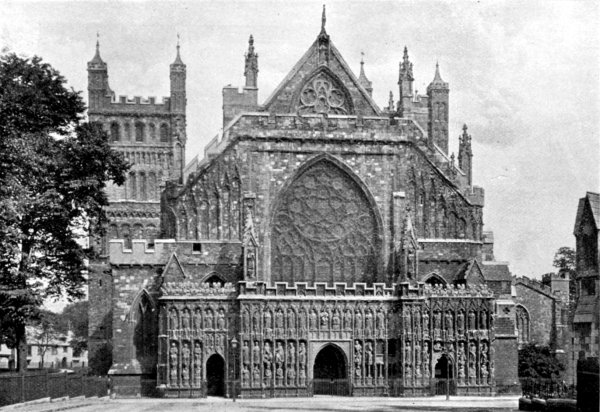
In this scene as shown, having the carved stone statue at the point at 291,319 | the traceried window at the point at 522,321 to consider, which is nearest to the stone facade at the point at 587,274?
the carved stone statue at the point at 291,319

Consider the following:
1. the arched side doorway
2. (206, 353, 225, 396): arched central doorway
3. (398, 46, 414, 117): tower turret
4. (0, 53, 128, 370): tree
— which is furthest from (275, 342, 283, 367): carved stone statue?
(398, 46, 414, 117): tower turret

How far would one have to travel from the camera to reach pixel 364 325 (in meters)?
53.6

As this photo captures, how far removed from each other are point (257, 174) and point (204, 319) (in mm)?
8144

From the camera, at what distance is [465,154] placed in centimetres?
6166

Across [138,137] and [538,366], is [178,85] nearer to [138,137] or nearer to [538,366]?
[138,137]

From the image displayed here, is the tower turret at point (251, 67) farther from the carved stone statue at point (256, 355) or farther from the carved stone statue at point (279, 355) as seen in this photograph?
the carved stone statue at point (256, 355)

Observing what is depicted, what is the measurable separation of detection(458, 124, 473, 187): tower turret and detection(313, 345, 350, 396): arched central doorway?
13.6 meters

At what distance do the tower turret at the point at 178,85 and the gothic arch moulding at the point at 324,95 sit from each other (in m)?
33.3

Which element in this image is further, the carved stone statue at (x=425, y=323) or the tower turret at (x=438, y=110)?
the tower turret at (x=438, y=110)

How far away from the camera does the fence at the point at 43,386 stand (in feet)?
129

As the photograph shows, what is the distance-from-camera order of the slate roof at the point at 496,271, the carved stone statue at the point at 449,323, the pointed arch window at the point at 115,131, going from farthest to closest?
the pointed arch window at the point at 115,131 < the slate roof at the point at 496,271 < the carved stone statue at the point at 449,323

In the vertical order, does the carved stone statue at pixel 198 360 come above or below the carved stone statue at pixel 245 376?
above

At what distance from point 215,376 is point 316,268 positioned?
775cm

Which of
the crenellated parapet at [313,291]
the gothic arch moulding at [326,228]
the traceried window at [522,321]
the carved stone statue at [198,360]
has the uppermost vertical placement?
the gothic arch moulding at [326,228]
